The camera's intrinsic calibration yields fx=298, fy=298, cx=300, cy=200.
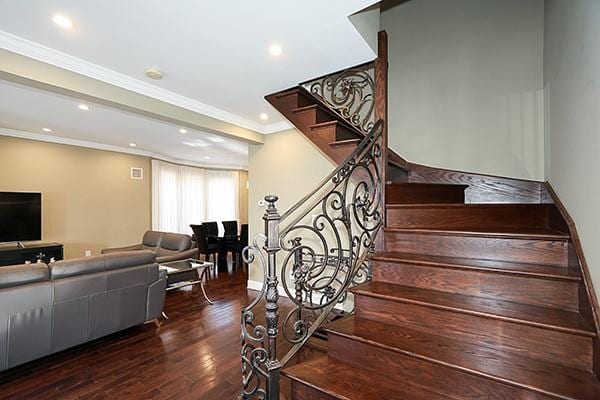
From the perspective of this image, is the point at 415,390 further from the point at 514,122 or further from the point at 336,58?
the point at 514,122

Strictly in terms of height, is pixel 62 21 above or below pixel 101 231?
above

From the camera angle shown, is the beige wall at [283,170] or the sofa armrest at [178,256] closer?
the beige wall at [283,170]

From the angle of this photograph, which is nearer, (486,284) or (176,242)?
(486,284)

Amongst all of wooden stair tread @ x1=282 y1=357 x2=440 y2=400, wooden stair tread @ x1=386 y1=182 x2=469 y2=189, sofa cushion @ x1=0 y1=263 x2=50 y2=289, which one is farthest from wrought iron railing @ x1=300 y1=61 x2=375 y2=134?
sofa cushion @ x1=0 y1=263 x2=50 y2=289

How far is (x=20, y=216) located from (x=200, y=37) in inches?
198

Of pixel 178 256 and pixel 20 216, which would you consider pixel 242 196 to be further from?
pixel 20 216

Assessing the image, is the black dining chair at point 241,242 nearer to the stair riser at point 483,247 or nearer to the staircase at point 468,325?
the stair riser at point 483,247

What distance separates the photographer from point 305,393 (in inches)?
56.4

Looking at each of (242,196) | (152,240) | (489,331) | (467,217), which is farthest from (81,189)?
(489,331)

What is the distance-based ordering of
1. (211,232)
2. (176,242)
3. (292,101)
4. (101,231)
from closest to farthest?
(292,101)
(176,242)
(101,231)
(211,232)

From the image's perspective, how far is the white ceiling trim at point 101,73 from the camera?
2230 millimetres

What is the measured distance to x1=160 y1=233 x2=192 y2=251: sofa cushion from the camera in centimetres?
530

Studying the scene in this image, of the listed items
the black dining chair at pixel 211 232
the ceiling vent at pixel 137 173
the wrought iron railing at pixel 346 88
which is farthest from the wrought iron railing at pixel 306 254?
the ceiling vent at pixel 137 173

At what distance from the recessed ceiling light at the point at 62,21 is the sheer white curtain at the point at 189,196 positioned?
555 centimetres
